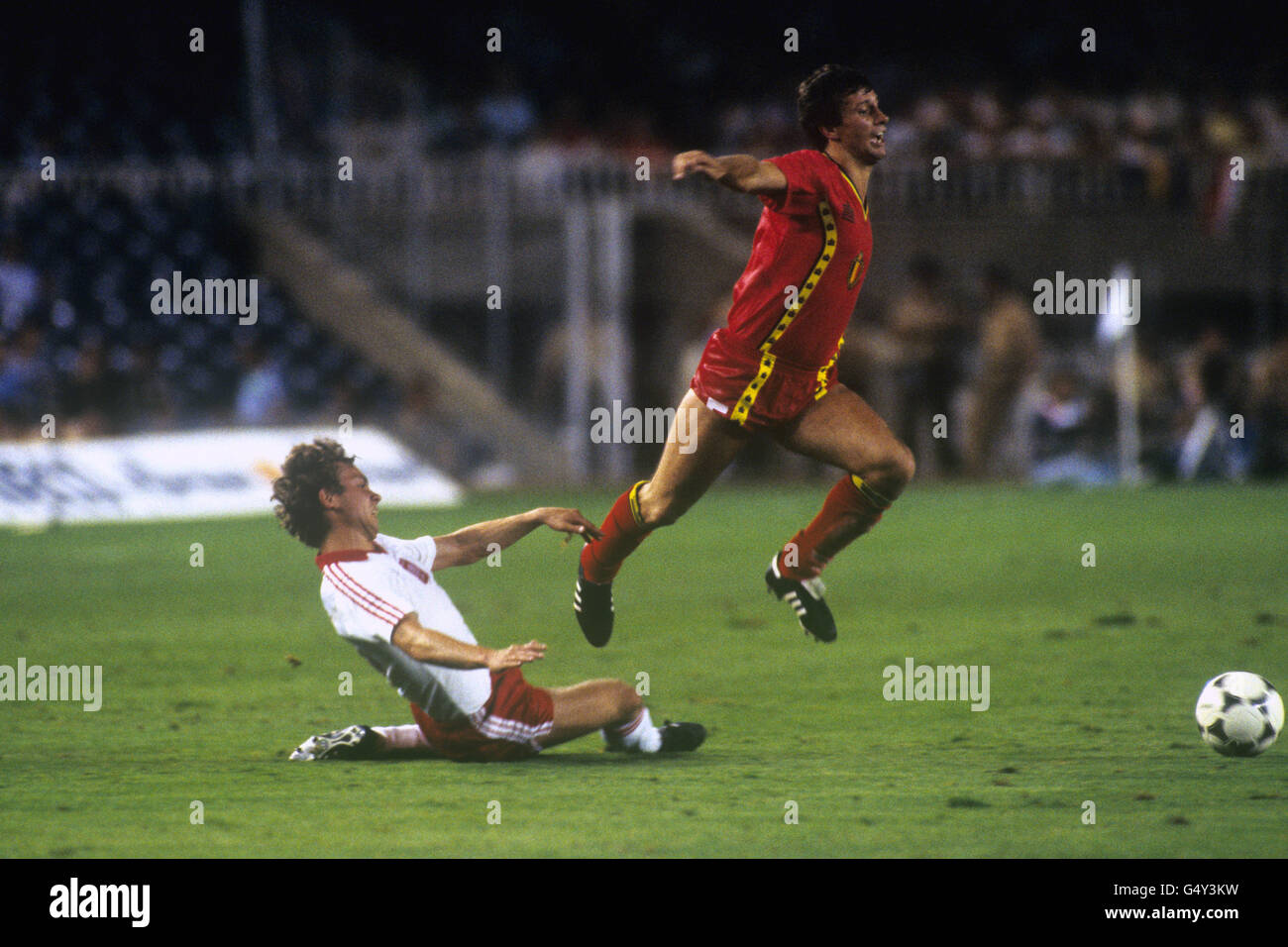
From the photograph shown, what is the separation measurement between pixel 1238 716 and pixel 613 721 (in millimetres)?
2157

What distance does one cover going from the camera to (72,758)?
6145 millimetres

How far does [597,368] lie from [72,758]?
1306cm

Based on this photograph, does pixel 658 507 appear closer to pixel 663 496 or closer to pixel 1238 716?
pixel 663 496

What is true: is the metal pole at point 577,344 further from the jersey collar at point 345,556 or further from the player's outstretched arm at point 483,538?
the jersey collar at point 345,556

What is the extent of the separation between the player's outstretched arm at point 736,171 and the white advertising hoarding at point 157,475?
10.3m

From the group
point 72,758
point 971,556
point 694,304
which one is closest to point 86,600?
point 72,758

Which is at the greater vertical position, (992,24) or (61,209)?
(992,24)

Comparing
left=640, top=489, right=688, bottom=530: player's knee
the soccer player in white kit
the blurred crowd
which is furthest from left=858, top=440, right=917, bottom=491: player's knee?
the blurred crowd

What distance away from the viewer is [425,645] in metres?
5.34

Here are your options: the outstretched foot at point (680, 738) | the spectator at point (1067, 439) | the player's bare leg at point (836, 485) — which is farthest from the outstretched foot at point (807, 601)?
the spectator at point (1067, 439)

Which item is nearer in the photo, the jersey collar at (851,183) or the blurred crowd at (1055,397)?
the jersey collar at (851,183)

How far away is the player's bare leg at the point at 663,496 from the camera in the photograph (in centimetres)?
679

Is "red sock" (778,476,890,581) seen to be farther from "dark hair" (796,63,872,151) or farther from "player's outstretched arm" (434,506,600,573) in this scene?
"dark hair" (796,63,872,151)
